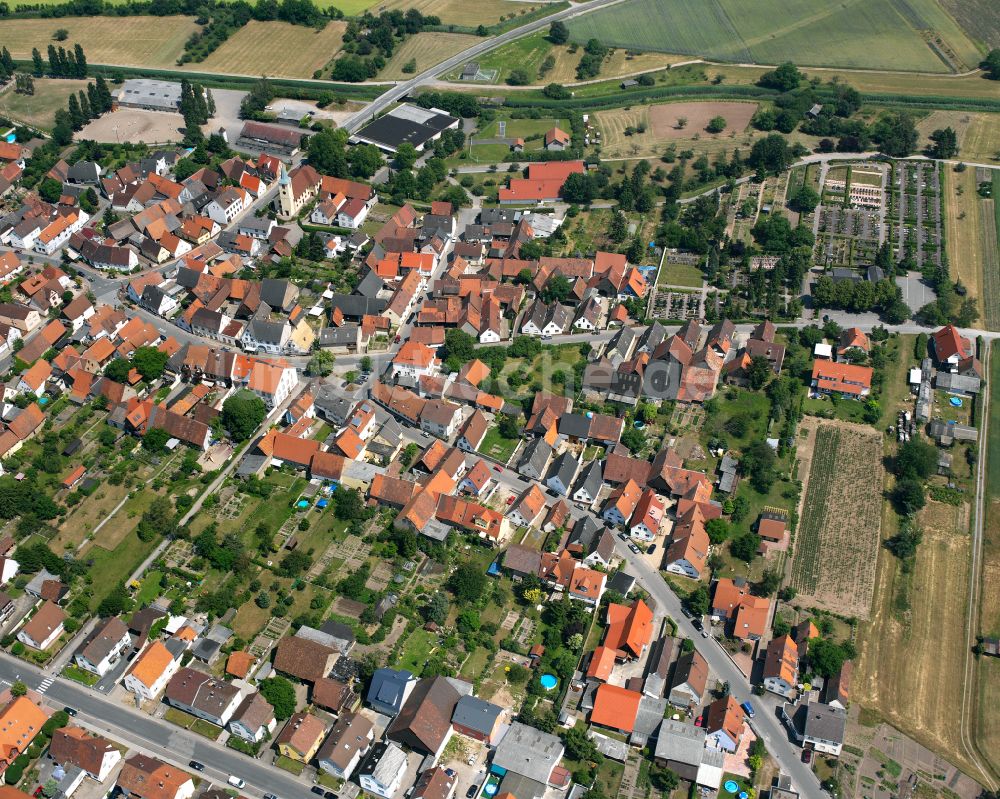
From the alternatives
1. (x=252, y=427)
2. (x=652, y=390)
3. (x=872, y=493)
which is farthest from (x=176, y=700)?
(x=872, y=493)

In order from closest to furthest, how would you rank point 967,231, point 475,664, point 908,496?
point 475,664 < point 908,496 < point 967,231

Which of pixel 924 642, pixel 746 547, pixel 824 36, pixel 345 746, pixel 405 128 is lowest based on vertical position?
pixel 924 642

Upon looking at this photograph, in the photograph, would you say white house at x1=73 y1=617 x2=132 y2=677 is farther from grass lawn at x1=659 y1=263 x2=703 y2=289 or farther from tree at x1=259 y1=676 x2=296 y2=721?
grass lawn at x1=659 y1=263 x2=703 y2=289

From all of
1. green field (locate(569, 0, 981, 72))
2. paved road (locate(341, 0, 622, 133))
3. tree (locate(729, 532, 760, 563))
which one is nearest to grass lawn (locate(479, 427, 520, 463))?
tree (locate(729, 532, 760, 563))

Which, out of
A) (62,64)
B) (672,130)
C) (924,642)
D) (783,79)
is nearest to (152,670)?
(924,642)

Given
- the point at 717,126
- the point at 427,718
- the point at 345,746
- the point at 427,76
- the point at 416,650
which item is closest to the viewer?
the point at 345,746

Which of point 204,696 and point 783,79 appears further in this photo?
point 783,79

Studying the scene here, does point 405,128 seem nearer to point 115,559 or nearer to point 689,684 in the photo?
point 115,559
